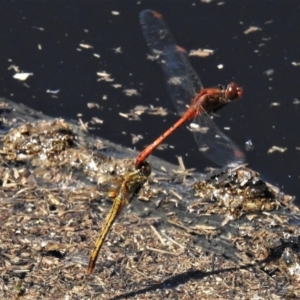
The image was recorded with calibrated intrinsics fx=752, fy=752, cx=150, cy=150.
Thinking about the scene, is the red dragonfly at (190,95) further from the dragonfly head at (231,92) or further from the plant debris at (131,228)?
the plant debris at (131,228)

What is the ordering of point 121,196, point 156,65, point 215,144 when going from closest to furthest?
1. point 121,196
2. point 215,144
3. point 156,65

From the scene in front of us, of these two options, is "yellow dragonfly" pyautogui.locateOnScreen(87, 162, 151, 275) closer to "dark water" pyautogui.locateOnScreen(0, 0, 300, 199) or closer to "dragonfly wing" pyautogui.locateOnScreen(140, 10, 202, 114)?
"dragonfly wing" pyautogui.locateOnScreen(140, 10, 202, 114)

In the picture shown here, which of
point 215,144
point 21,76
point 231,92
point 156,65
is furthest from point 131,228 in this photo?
point 21,76

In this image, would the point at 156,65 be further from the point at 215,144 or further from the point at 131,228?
the point at 131,228

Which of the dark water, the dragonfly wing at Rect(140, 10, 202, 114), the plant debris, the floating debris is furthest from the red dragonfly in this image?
the floating debris

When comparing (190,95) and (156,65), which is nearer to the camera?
(190,95)

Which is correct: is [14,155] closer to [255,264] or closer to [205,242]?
[205,242]
